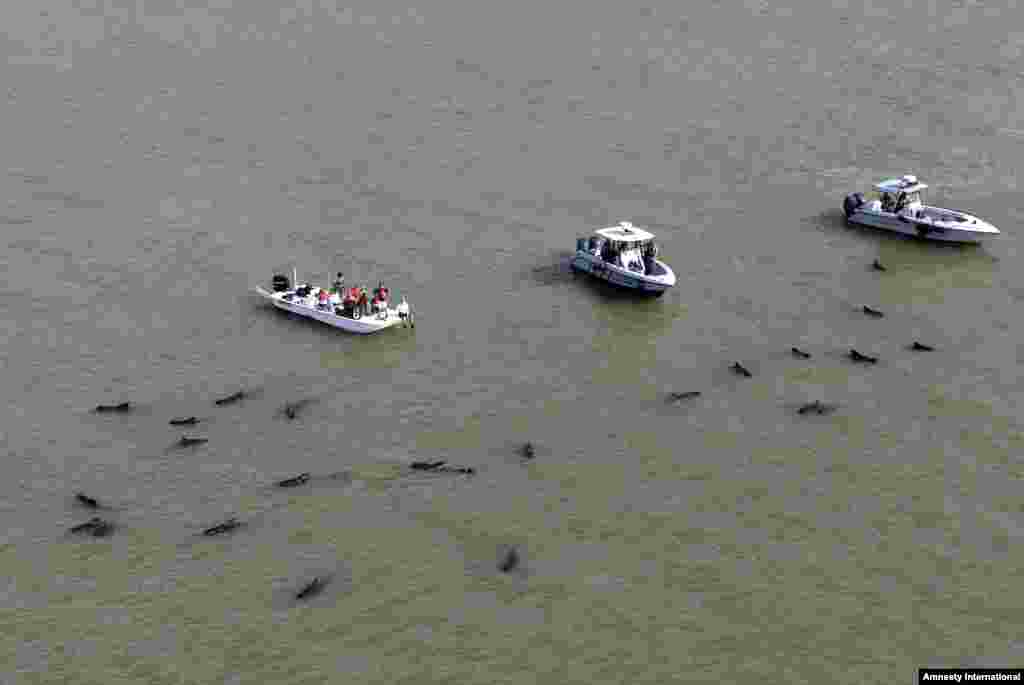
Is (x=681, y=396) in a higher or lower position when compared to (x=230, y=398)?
higher

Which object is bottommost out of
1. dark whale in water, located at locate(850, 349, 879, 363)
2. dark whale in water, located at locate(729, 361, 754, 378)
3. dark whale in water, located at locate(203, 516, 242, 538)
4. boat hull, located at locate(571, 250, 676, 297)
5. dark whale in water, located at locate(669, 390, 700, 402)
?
dark whale in water, located at locate(203, 516, 242, 538)

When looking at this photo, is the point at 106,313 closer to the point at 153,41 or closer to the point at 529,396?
the point at 529,396

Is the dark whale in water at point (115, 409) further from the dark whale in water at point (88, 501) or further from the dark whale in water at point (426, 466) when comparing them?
the dark whale in water at point (426, 466)

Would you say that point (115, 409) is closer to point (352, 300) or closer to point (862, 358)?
point (352, 300)

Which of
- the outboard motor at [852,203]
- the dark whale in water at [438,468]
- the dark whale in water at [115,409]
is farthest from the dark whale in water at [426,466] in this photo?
the outboard motor at [852,203]

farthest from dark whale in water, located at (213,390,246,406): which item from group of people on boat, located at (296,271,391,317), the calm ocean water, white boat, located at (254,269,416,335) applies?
group of people on boat, located at (296,271,391,317)

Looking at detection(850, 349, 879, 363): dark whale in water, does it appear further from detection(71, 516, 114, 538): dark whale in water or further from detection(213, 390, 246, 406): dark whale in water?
detection(71, 516, 114, 538): dark whale in water

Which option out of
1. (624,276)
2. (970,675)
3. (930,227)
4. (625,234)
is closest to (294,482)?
(624,276)
